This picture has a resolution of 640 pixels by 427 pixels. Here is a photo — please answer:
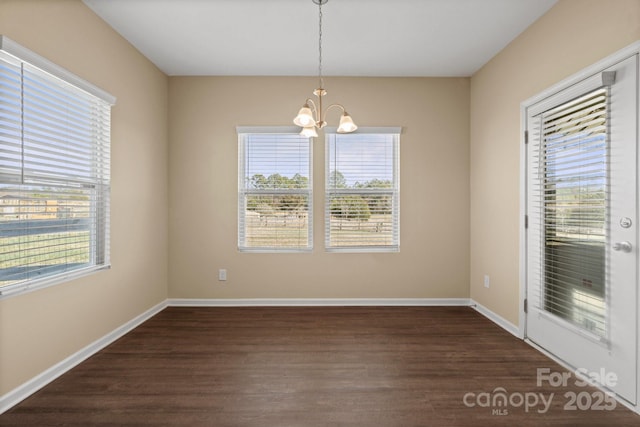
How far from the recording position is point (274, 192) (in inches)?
155

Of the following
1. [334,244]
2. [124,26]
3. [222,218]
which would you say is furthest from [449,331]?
[124,26]

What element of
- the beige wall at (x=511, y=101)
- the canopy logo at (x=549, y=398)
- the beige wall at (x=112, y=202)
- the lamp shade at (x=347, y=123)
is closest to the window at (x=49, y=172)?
the beige wall at (x=112, y=202)

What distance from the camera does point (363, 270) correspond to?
3.95 metres

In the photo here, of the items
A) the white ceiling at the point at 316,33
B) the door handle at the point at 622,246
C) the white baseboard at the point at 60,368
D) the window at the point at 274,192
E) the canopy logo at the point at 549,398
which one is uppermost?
the white ceiling at the point at 316,33

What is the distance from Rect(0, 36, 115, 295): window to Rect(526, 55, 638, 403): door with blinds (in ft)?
12.1

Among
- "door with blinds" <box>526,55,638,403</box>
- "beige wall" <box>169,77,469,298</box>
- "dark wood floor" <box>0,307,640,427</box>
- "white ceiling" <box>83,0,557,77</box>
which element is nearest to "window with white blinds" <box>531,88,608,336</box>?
"door with blinds" <box>526,55,638,403</box>

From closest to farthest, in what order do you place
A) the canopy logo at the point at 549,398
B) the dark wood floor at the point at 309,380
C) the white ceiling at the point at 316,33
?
the dark wood floor at the point at 309,380 < the canopy logo at the point at 549,398 < the white ceiling at the point at 316,33

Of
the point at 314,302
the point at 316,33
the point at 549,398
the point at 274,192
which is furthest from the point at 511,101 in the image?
the point at 314,302

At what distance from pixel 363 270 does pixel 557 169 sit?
2.20 metres

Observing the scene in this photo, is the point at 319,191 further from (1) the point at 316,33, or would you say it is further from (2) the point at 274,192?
(1) the point at 316,33

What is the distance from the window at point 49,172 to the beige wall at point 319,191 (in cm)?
114

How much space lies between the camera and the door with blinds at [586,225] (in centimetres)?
199

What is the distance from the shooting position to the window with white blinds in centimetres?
219

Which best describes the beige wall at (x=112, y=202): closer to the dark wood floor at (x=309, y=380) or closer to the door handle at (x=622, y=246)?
the dark wood floor at (x=309, y=380)
